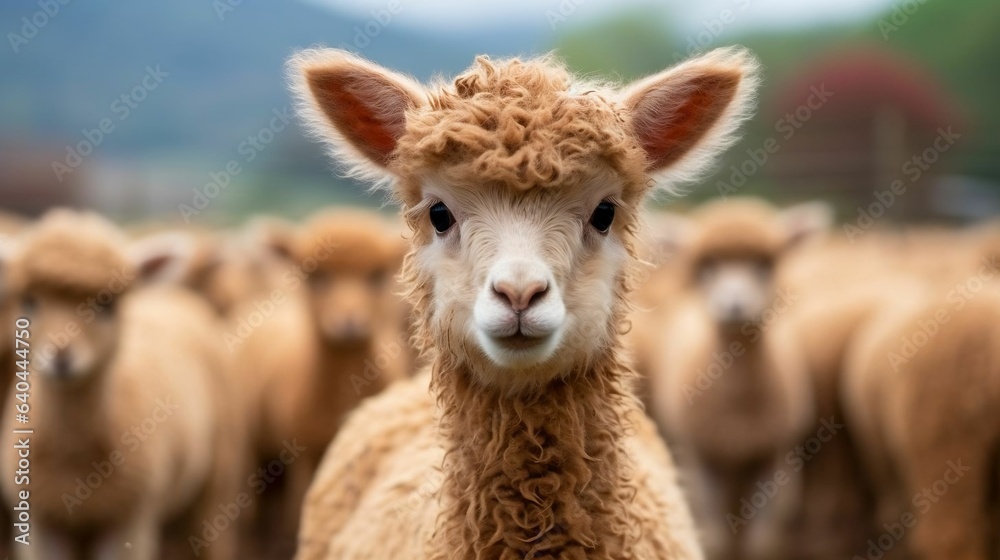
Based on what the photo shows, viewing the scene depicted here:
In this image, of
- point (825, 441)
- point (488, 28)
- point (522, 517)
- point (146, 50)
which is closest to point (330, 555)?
point (522, 517)

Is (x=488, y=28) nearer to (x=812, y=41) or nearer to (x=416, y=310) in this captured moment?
(x=812, y=41)

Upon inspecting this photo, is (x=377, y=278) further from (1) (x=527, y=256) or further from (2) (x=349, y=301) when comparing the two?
(1) (x=527, y=256)

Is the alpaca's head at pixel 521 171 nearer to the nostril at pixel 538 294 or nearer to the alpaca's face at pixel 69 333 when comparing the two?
the nostril at pixel 538 294

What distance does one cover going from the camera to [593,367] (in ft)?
10.4

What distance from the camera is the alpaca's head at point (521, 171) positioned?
9.51 ft

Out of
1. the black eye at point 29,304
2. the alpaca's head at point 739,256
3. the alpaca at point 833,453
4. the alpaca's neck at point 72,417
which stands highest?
the black eye at point 29,304

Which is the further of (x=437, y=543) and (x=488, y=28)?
(x=488, y=28)

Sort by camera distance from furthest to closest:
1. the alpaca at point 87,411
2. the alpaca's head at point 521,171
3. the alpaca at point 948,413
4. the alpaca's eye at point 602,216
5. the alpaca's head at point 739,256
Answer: the alpaca's head at point 739,256
the alpaca at point 948,413
the alpaca at point 87,411
the alpaca's eye at point 602,216
the alpaca's head at point 521,171

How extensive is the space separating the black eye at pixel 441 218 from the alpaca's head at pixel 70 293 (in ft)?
10.6

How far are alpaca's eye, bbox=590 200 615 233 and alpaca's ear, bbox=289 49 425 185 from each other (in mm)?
697

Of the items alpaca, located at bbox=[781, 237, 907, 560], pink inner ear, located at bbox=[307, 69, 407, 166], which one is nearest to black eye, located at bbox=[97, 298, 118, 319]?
pink inner ear, located at bbox=[307, 69, 407, 166]

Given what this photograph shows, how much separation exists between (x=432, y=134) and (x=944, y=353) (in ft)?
15.6

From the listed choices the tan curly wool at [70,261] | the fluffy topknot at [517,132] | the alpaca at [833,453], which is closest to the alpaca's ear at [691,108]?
the fluffy topknot at [517,132]

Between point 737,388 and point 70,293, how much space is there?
4.94 m
